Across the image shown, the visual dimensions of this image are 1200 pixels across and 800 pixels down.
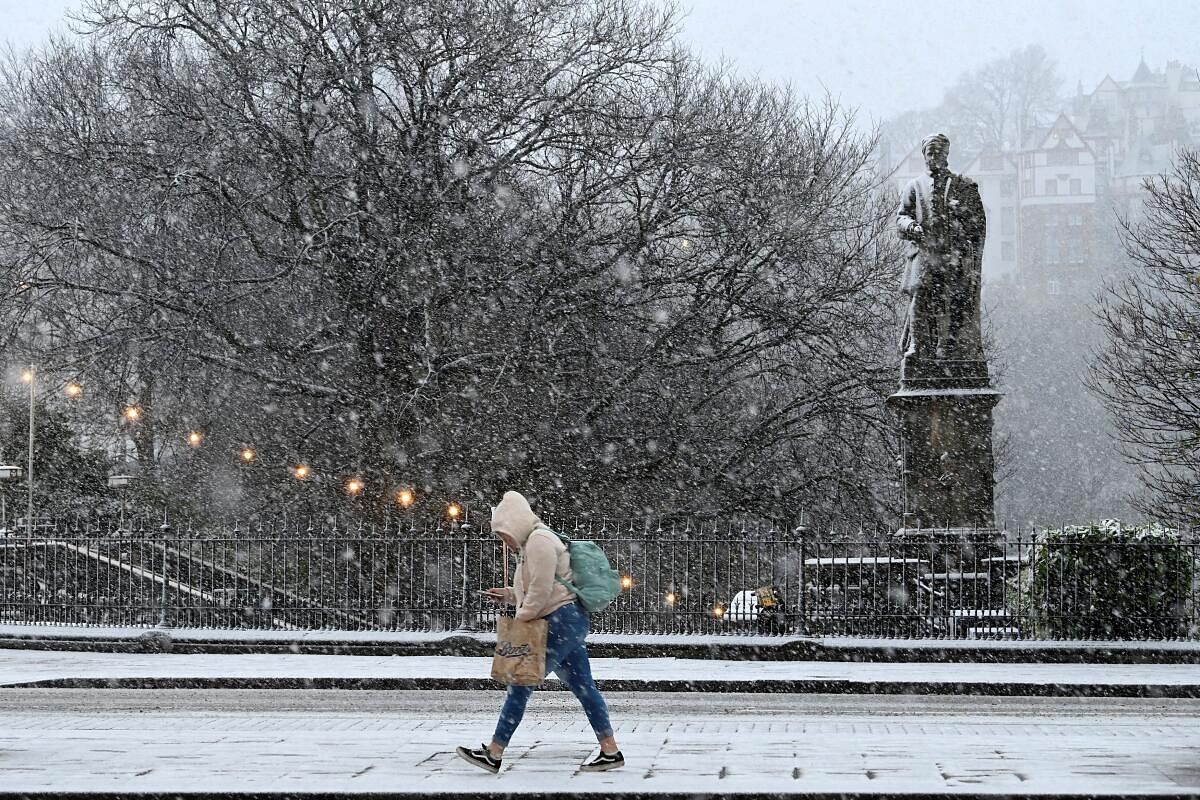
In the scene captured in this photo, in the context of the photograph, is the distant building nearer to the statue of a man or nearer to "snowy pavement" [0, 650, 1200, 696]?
the statue of a man

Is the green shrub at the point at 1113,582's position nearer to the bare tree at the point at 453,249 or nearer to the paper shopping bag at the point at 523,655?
the paper shopping bag at the point at 523,655

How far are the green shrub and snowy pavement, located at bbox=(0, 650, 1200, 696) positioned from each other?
1124 mm

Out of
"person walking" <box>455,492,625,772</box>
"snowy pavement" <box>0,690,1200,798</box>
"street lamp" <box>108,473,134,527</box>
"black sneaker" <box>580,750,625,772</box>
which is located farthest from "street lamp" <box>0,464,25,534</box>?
"black sneaker" <box>580,750,625,772</box>

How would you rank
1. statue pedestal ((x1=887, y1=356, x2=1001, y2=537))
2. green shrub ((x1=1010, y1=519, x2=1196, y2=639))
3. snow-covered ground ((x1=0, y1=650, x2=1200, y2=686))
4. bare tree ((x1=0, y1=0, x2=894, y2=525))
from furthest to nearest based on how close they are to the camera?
bare tree ((x1=0, y1=0, x2=894, y2=525)) → statue pedestal ((x1=887, y1=356, x2=1001, y2=537)) → green shrub ((x1=1010, y1=519, x2=1196, y2=639)) → snow-covered ground ((x1=0, y1=650, x2=1200, y2=686))

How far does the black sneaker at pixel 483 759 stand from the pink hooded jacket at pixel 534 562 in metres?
0.79

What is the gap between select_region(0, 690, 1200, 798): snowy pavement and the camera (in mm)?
7711

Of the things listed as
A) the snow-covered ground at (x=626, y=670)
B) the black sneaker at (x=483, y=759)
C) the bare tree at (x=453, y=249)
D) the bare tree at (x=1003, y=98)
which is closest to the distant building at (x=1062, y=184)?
the bare tree at (x=1003, y=98)

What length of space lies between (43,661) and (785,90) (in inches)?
866

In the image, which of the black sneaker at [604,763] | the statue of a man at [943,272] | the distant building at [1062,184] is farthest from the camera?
the distant building at [1062,184]

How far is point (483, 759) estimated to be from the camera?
8.05 metres

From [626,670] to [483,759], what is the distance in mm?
7668

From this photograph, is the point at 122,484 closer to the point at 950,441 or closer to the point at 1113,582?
the point at 950,441

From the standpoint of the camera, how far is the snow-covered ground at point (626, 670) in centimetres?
1448

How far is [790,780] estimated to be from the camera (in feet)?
25.7
